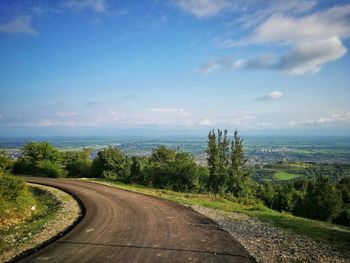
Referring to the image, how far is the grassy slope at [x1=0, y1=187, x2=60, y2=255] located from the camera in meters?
15.8

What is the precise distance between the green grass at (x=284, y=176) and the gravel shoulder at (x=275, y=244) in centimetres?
10644

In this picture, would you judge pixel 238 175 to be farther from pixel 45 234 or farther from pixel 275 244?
pixel 45 234

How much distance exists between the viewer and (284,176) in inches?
4877

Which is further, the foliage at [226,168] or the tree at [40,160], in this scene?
the tree at [40,160]

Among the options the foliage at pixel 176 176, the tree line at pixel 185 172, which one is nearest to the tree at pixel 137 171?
the tree line at pixel 185 172

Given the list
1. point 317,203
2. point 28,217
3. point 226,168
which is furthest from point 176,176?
point 317,203

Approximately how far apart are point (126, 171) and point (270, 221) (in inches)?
1255

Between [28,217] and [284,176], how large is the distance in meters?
118

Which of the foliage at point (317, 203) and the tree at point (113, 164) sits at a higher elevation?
the tree at point (113, 164)

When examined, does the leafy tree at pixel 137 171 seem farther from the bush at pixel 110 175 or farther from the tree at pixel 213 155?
the tree at pixel 213 155

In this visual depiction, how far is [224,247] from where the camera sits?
13195 mm

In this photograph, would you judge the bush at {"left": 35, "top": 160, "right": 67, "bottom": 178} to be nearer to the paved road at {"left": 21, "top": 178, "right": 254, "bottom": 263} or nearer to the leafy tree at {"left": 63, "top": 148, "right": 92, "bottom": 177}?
the leafy tree at {"left": 63, "top": 148, "right": 92, "bottom": 177}

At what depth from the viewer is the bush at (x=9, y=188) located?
25.6m

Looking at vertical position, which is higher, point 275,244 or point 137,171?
point 275,244
